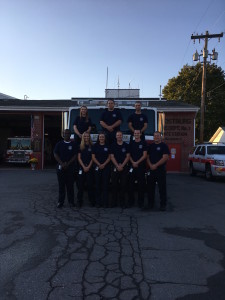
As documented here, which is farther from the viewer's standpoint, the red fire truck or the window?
the red fire truck

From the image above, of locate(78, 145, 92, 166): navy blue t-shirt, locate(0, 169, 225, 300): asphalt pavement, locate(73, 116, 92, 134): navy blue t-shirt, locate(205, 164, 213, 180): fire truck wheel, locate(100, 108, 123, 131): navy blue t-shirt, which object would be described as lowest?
locate(0, 169, 225, 300): asphalt pavement

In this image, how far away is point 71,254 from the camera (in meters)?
4.73

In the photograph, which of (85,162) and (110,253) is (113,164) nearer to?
(85,162)

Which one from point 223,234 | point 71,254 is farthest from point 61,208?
point 223,234

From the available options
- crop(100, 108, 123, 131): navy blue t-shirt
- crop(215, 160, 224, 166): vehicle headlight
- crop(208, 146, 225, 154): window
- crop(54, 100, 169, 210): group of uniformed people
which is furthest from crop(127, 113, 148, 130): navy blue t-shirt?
crop(208, 146, 225, 154): window

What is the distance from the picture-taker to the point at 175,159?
2177 cm

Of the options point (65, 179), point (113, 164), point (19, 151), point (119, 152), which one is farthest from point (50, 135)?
point (119, 152)

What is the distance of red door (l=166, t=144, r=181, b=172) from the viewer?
21.7 m

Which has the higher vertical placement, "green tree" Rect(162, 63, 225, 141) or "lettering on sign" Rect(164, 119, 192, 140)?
"green tree" Rect(162, 63, 225, 141)

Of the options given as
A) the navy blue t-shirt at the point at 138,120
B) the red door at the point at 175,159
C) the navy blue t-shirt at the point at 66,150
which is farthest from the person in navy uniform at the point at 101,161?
the red door at the point at 175,159

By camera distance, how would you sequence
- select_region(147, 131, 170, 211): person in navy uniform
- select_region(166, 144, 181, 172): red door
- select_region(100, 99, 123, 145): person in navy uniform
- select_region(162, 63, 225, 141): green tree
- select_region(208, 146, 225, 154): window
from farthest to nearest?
select_region(162, 63, 225, 141): green tree, select_region(166, 144, 181, 172): red door, select_region(208, 146, 225, 154): window, select_region(100, 99, 123, 145): person in navy uniform, select_region(147, 131, 170, 211): person in navy uniform

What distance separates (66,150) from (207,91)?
108ft

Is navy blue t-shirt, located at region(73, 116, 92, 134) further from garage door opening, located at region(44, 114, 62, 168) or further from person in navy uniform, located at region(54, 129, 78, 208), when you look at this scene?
garage door opening, located at region(44, 114, 62, 168)

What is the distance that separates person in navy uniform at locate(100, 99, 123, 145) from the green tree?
29.1 metres
